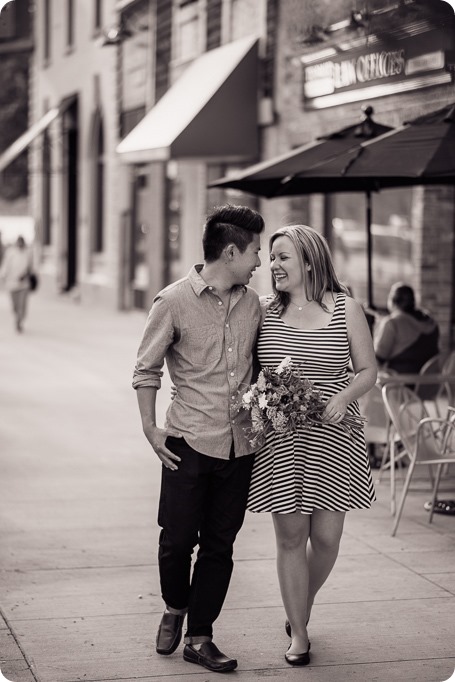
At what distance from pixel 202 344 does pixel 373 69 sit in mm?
9173

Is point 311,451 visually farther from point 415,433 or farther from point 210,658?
point 415,433

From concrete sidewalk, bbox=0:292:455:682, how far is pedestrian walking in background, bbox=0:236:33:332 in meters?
9.56

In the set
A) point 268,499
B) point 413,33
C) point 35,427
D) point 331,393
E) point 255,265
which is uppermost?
point 413,33

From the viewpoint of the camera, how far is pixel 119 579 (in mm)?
6000

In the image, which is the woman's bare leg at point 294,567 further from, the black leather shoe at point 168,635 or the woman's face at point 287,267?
the woman's face at point 287,267

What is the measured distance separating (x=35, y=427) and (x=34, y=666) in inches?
242

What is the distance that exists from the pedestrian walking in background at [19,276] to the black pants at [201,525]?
15209 mm

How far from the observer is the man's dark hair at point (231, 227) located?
15.3ft

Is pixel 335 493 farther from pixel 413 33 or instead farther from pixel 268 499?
pixel 413 33

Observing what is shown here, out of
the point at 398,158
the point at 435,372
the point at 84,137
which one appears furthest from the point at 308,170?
the point at 84,137

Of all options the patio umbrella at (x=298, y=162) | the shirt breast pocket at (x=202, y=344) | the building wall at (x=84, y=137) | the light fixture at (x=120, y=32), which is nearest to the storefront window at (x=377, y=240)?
the patio umbrella at (x=298, y=162)

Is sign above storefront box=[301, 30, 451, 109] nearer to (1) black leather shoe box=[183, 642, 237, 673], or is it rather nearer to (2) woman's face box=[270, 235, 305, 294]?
(2) woman's face box=[270, 235, 305, 294]

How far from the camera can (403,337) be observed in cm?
895

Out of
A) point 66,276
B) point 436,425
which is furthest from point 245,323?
point 66,276
